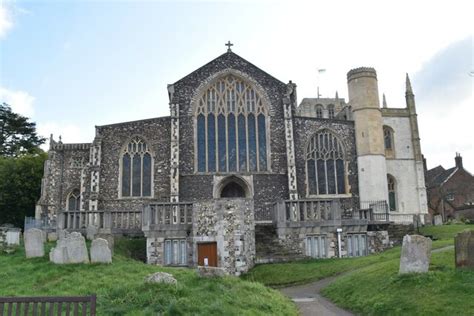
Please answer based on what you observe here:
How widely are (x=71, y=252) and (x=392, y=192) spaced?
26873 mm

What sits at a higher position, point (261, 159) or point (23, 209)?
point (261, 159)

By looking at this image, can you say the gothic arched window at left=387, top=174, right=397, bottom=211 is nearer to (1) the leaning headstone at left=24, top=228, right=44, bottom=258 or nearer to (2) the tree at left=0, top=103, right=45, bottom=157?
(1) the leaning headstone at left=24, top=228, right=44, bottom=258

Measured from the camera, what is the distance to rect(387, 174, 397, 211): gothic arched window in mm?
36562

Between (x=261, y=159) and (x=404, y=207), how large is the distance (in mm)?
11620

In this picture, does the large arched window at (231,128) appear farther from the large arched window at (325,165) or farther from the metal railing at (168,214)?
the metal railing at (168,214)

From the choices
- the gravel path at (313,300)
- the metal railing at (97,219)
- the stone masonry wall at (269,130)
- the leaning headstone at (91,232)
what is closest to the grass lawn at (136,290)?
the gravel path at (313,300)

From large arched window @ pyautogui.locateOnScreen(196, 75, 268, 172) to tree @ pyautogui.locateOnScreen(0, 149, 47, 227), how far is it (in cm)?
1545

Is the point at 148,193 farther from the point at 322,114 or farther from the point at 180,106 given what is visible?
the point at 322,114

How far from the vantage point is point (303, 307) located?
13.6 metres

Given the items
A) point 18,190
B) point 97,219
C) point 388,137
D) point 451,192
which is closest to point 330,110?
point 451,192

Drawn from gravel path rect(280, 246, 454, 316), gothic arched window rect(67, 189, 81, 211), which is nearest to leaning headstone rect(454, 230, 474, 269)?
gravel path rect(280, 246, 454, 316)

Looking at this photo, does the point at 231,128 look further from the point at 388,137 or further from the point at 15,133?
the point at 15,133

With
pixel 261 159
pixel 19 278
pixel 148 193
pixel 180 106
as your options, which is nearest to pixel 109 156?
pixel 148 193

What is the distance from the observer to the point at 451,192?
167 ft
